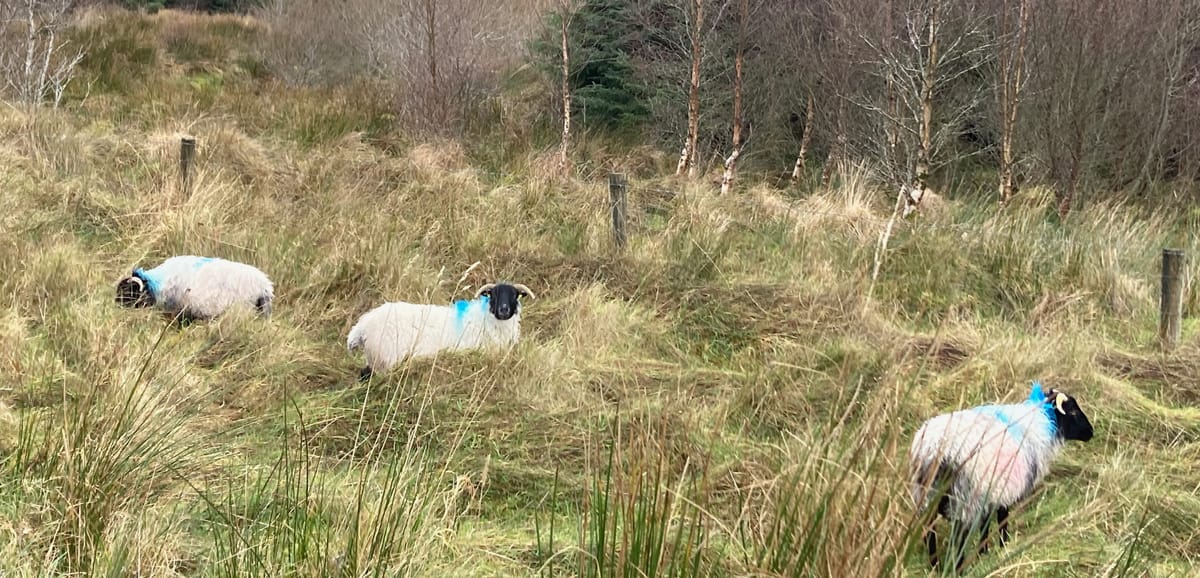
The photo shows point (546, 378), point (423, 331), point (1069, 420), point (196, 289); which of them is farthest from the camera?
point (196, 289)

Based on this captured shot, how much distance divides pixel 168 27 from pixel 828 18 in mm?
13934

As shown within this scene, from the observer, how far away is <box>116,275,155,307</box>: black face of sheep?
17.6 feet

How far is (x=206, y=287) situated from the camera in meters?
5.40

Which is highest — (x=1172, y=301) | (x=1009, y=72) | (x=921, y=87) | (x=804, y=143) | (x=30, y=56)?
(x=1009, y=72)

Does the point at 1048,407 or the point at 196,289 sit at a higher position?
the point at 1048,407

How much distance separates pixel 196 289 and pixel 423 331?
5.10 feet

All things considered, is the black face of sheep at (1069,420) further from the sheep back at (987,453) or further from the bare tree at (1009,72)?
the bare tree at (1009,72)

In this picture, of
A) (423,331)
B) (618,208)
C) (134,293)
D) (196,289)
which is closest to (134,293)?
(134,293)

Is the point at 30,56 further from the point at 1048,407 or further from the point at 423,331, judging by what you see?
the point at 1048,407

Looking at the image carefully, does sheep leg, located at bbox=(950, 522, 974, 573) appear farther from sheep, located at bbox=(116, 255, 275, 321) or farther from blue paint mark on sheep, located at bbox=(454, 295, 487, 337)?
sheep, located at bbox=(116, 255, 275, 321)

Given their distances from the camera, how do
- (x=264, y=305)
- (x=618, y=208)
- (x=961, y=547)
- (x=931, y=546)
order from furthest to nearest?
(x=618, y=208) < (x=264, y=305) < (x=931, y=546) < (x=961, y=547)

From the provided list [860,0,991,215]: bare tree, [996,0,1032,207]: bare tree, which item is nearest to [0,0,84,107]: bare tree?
[860,0,991,215]: bare tree

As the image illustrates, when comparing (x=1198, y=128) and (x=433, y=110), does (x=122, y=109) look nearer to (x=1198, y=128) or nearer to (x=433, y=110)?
(x=433, y=110)

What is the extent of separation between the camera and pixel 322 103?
13.0 meters
